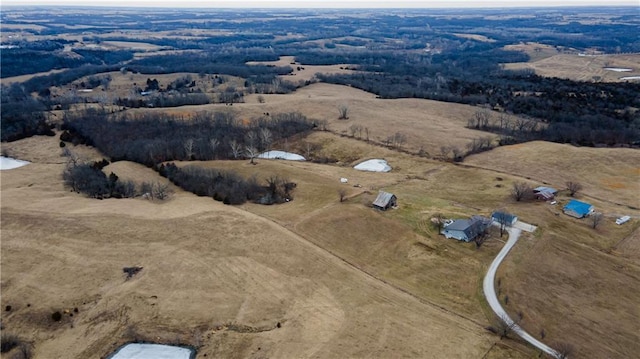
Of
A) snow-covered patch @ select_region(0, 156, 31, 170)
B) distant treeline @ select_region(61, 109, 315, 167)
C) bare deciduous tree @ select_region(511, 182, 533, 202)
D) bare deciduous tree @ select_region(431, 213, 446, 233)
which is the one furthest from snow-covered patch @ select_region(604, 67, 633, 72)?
snow-covered patch @ select_region(0, 156, 31, 170)

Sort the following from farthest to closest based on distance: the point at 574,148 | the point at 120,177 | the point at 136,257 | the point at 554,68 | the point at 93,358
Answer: the point at 554,68 → the point at 574,148 → the point at 120,177 → the point at 136,257 → the point at 93,358

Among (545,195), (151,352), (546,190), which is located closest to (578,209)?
(545,195)

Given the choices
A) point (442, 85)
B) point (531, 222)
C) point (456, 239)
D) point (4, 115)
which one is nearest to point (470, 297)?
point (456, 239)

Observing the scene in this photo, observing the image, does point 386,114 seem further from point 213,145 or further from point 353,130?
point 213,145

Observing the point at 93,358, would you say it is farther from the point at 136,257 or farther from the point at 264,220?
the point at 264,220

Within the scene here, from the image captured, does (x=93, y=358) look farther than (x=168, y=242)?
No

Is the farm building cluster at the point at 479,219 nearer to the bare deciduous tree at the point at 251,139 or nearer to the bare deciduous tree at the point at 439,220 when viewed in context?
the bare deciduous tree at the point at 439,220
